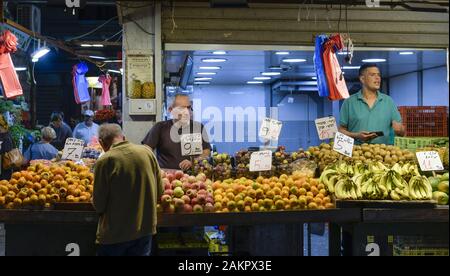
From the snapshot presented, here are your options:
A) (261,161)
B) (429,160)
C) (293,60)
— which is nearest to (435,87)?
(293,60)

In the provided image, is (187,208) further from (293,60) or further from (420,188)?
(293,60)

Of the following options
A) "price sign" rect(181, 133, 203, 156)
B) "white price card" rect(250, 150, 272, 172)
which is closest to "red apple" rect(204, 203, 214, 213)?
"white price card" rect(250, 150, 272, 172)

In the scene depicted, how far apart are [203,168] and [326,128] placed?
134 cm

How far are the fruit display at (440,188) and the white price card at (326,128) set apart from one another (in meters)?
1.11

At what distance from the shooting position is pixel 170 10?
8.48 m

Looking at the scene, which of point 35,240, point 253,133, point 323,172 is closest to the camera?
point 35,240

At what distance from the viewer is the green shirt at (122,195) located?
499 cm

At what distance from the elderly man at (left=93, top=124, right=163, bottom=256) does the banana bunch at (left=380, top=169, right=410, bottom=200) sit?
2.02 metres

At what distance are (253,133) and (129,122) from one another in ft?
21.5

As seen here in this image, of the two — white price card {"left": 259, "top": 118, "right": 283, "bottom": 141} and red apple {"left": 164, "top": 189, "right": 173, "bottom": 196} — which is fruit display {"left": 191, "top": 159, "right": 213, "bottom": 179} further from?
red apple {"left": 164, "top": 189, "right": 173, "bottom": 196}
